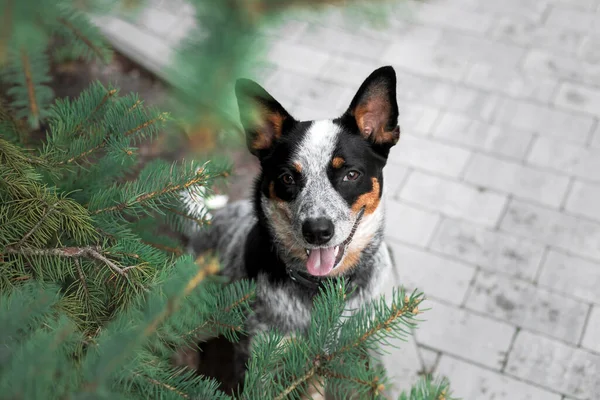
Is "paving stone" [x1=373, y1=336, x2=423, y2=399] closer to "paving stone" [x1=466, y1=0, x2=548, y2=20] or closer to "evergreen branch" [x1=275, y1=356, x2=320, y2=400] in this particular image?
"evergreen branch" [x1=275, y1=356, x2=320, y2=400]

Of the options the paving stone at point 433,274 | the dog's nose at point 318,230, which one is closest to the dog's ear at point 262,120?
the dog's nose at point 318,230

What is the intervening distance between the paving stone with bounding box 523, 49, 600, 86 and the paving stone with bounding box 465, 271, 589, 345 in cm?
199

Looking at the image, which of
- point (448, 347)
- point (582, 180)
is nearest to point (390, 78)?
point (448, 347)

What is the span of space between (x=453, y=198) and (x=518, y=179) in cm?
48

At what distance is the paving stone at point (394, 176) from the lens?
4.19 m

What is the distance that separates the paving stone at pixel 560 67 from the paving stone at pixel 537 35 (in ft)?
0.33

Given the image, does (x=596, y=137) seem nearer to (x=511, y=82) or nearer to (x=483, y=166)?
(x=511, y=82)

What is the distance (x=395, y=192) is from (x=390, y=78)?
1940 millimetres

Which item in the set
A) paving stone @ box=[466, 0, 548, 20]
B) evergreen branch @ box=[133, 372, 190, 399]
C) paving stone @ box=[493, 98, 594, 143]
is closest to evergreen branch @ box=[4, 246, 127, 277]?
evergreen branch @ box=[133, 372, 190, 399]

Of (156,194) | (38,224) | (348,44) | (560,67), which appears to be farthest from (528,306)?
(38,224)

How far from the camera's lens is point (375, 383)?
1.39 metres

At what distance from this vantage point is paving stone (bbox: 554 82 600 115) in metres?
4.59

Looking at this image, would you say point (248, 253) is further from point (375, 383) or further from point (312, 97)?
point (312, 97)

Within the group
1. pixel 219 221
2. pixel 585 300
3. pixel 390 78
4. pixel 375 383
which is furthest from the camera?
pixel 585 300
